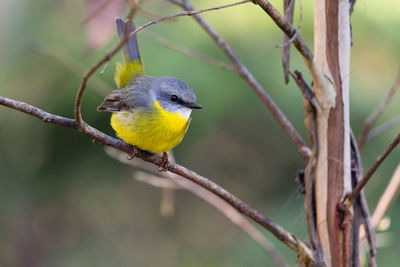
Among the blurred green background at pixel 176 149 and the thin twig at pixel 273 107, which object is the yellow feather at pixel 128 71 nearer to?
the blurred green background at pixel 176 149

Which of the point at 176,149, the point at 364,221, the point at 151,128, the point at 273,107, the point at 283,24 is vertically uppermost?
the point at 283,24

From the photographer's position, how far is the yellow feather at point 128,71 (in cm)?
248

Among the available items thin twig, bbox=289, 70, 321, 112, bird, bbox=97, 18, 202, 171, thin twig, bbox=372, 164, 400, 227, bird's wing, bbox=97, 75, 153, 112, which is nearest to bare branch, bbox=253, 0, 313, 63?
thin twig, bbox=289, 70, 321, 112

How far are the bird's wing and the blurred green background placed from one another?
50cm

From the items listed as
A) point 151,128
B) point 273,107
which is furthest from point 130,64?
point 273,107

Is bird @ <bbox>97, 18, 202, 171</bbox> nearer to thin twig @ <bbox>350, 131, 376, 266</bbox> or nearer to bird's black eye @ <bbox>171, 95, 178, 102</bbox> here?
bird's black eye @ <bbox>171, 95, 178, 102</bbox>

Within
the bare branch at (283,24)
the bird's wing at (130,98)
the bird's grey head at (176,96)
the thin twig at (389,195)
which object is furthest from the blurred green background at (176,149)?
the bare branch at (283,24)

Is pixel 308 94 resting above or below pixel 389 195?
above

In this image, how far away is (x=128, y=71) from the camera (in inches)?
98.2

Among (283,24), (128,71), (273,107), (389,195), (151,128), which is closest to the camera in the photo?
(283,24)

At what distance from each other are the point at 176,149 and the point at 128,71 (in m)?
0.95

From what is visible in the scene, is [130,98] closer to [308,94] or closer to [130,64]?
[130,64]

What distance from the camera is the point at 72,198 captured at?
3.31 meters

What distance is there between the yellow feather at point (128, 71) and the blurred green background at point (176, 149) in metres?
0.25
